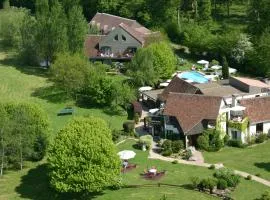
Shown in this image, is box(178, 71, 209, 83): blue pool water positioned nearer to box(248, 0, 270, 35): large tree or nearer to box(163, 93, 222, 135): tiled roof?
box(163, 93, 222, 135): tiled roof

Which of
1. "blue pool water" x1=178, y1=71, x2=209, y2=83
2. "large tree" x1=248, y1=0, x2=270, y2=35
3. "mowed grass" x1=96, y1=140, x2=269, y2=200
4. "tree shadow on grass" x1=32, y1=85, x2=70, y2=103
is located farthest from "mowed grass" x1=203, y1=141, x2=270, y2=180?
"large tree" x1=248, y1=0, x2=270, y2=35

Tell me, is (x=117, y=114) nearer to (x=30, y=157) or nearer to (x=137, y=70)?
(x=137, y=70)

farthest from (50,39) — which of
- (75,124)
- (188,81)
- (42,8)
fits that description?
(75,124)

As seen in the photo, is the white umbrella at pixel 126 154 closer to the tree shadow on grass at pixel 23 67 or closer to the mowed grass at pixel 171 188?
the mowed grass at pixel 171 188

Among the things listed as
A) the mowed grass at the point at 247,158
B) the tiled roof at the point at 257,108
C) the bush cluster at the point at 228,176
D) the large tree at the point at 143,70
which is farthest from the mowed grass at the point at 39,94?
the bush cluster at the point at 228,176

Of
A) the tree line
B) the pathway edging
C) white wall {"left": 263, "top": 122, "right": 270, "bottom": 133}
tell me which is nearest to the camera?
the pathway edging
